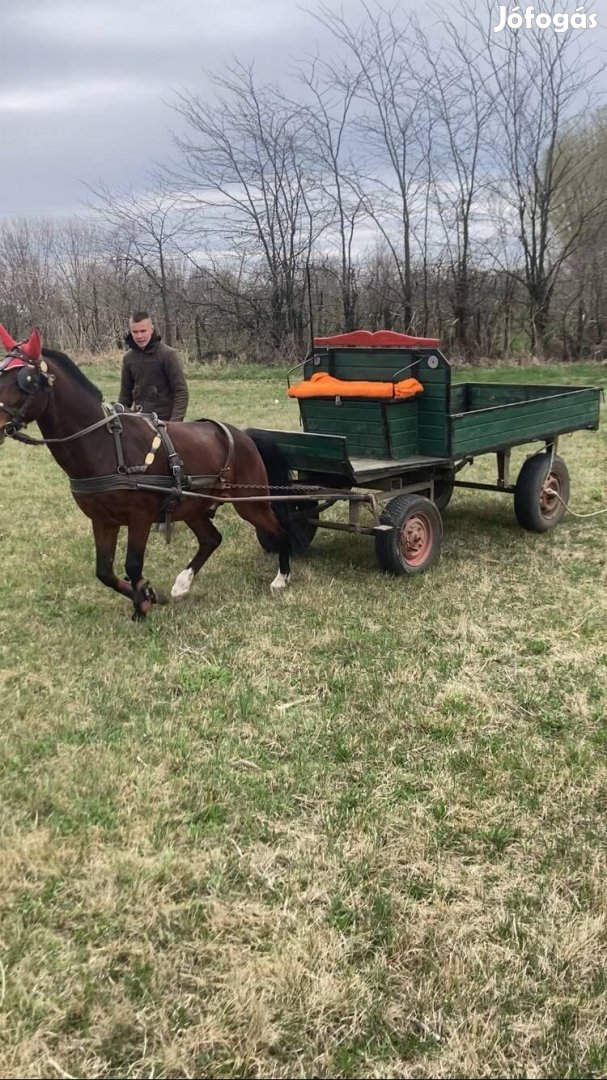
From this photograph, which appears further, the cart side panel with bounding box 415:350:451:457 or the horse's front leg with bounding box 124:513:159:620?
the cart side panel with bounding box 415:350:451:457

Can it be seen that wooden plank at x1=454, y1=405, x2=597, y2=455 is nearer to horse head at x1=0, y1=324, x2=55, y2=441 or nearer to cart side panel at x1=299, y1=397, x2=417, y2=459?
cart side panel at x1=299, y1=397, x2=417, y2=459

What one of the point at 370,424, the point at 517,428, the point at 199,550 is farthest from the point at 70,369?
the point at 517,428

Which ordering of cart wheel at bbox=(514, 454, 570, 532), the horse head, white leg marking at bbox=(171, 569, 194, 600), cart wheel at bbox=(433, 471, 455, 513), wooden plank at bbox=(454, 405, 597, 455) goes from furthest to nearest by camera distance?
cart wheel at bbox=(433, 471, 455, 513), cart wheel at bbox=(514, 454, 570, 532), wooden plank at bbox=(454, 405, 597, 455), white leg marking at bbox=(171, 569, 194, 600), the horse head

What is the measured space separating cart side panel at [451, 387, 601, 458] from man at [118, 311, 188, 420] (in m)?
2.20

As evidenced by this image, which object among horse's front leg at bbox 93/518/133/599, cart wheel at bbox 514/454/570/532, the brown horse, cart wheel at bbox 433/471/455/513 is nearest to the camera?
the brown horse

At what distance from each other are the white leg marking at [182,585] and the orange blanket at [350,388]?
1.67 meters

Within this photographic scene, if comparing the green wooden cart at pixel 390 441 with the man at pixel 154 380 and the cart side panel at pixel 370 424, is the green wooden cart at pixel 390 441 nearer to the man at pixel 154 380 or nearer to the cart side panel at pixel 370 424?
the cart side panel at pixel 370 424

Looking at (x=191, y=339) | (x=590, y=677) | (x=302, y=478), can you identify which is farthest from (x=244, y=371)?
(x=590, y=677)

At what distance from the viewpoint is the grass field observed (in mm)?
2105

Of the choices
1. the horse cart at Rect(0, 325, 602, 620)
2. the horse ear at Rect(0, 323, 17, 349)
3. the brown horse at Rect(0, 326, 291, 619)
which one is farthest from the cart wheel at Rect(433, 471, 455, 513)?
the horse ear at Rect(0, 323, 17, 349)

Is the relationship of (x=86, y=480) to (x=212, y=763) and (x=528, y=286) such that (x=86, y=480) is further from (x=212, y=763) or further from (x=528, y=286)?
(x=528, y=286)

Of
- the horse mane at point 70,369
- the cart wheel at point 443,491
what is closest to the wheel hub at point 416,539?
the cart wheel at point 443,491

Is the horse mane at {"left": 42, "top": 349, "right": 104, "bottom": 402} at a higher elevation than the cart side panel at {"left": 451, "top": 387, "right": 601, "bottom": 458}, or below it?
higher

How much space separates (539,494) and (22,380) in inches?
177
